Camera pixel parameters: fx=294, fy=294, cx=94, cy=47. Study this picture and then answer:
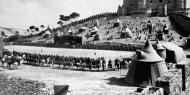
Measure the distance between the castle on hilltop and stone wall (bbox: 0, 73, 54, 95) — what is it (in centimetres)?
7273

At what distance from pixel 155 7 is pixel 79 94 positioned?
87.5 metres

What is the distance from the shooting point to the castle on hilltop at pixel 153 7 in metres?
97.4

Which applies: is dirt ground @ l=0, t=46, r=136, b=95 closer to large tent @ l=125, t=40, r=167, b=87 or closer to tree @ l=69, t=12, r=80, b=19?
large tent @ l=125, t=40, r=167, b=87

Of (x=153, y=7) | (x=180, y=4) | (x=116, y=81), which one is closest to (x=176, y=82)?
(x=116, y=81)

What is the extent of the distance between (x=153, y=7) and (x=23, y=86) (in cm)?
8330

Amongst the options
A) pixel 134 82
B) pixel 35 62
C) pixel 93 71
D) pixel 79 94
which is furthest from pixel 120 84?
pixel 35 62

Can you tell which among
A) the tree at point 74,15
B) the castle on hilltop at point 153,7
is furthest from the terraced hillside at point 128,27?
the tree at point 74,15

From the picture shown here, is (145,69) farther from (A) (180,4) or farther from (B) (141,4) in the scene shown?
(A) (180,4)

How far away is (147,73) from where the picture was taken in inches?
906

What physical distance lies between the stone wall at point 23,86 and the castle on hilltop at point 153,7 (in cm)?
7273

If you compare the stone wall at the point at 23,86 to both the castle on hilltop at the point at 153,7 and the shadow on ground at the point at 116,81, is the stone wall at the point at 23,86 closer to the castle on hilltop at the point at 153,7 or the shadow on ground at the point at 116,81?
the shadow on ground at the point at 116,81

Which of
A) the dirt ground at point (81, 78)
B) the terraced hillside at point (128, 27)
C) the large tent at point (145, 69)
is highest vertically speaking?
the terraced hillside at point (128, 27)

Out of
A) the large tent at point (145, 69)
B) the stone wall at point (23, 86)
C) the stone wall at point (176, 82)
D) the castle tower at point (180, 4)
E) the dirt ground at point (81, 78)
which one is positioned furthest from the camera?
the castle tower at point (180, 4)

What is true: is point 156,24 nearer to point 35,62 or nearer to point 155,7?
point 155,7
